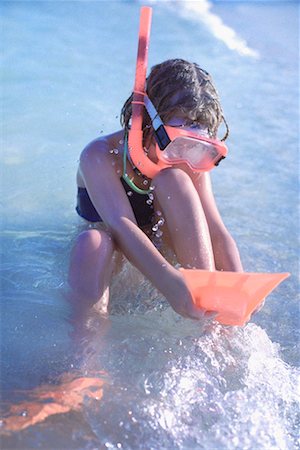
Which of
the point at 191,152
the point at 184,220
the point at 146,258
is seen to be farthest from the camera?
the point at 191,152

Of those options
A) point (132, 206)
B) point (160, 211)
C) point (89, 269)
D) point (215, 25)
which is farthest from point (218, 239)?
point (215, 25)

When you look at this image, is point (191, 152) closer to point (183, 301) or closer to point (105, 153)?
point (105, 153)

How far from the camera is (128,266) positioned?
241cm

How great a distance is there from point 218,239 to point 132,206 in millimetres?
345

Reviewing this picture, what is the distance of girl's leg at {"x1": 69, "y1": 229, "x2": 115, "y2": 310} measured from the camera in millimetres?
2184

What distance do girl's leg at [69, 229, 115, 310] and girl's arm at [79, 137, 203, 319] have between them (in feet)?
0.28

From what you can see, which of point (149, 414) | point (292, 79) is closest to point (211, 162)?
point (149, 414)

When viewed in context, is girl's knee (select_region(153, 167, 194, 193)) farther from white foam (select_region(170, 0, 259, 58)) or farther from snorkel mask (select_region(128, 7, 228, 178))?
white foam (select_region(170, 0, 259, 58))

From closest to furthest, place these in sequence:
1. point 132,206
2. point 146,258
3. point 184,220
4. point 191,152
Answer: point 146,258 < point 184,220 < point 191,152 < point 132,206

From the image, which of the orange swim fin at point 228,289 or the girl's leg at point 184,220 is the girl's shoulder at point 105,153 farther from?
the orange swim fin at point 228,289

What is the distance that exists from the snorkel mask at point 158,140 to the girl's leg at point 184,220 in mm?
64

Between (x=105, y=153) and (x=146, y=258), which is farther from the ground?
(x=105, y=153)

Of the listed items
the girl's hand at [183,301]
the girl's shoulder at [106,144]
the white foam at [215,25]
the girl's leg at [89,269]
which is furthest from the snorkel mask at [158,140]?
the white foam at [215,25]

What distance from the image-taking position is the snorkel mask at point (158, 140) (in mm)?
2338
